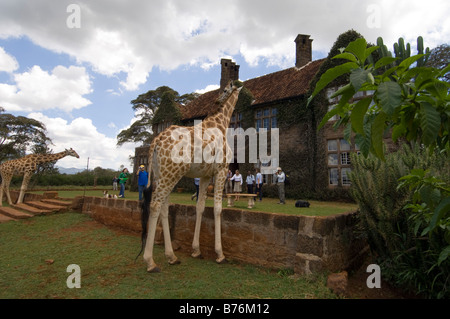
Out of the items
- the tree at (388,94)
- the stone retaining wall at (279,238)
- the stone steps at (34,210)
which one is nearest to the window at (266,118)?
the stone retaining wall at (279,238)

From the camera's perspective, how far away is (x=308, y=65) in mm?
17609

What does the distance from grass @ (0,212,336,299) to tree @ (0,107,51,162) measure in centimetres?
2473

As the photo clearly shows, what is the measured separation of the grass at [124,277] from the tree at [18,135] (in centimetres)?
2473

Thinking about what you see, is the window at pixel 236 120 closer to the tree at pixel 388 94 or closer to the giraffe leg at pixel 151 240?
the giraffe leg at pixel 151 240

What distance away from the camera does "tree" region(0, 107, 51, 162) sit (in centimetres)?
2581

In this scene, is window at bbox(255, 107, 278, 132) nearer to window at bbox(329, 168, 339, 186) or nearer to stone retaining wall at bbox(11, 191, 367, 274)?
window at bbox(329, 168, 339, 186)

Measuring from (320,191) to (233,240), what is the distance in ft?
32.0

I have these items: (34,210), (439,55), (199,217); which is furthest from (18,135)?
(439,55)

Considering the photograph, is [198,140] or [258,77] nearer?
[198,140]
